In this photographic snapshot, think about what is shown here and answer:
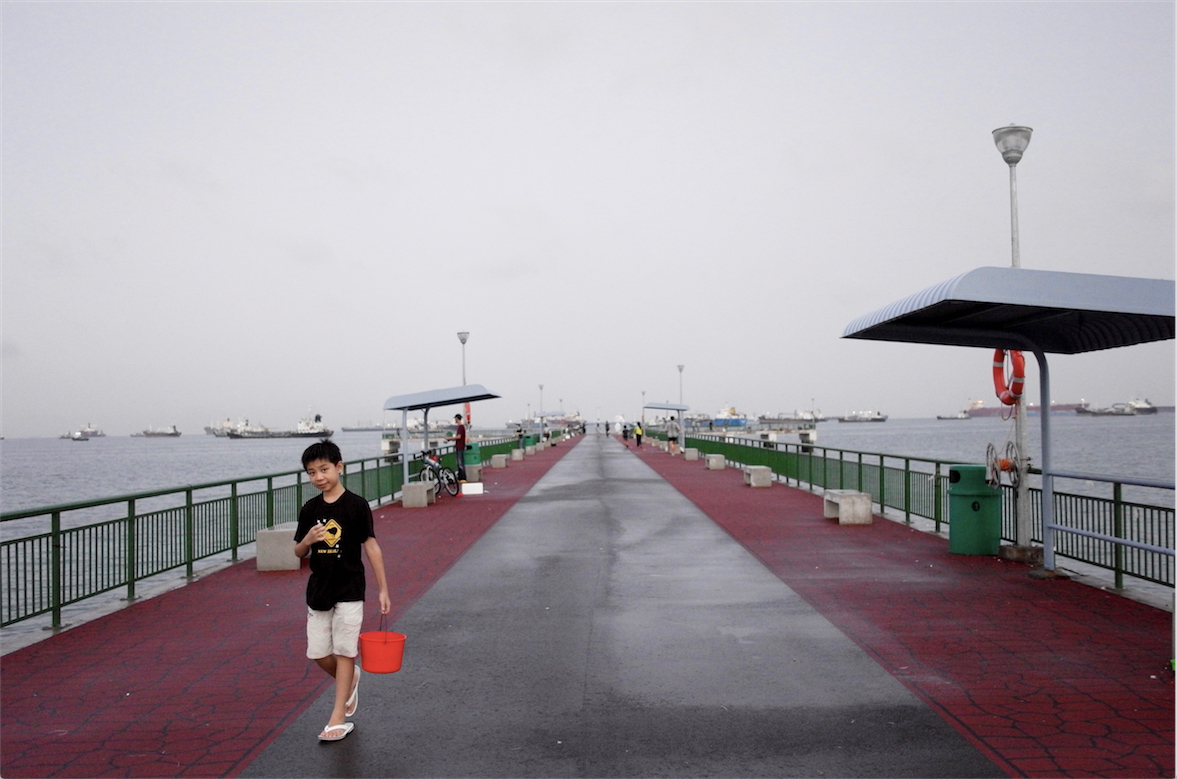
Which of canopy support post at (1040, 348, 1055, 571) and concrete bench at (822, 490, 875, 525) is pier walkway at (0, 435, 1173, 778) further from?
concrete bench at (822, 490, 875, 525)

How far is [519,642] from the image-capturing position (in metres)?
7.50

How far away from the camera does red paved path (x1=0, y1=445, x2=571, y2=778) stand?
16.6ft

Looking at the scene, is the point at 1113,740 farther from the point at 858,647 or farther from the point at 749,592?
the point at 749,592

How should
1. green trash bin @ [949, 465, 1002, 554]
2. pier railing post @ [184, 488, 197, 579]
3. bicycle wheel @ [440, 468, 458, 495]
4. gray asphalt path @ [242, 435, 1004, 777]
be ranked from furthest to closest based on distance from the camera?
bicycle wheel @ [440, 468, 458, 495] < green trash bin @ [949, 465, 1002, 554] < pier railing post @ [184, 488, 197, 579] < gray asphalt path @ [242, 435, 1004, 777]

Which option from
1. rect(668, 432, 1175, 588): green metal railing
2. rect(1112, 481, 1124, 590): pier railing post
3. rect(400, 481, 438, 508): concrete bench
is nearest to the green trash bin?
rect(668, 432, 1175, 588): green metal railing

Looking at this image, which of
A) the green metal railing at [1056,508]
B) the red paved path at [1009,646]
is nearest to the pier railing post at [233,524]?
the red paved path at [1009,646]

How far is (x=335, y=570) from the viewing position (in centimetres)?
526

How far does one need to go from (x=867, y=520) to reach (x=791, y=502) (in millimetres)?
3992

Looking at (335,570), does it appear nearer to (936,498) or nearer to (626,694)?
(626,694)

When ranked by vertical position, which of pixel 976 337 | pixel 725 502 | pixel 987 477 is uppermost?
pixel 976 337

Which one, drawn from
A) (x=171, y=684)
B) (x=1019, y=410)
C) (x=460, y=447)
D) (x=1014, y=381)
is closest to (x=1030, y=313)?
(x=1014, y=381)

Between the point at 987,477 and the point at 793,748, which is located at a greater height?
the point at 987,477

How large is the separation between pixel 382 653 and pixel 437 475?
16528 millimetres

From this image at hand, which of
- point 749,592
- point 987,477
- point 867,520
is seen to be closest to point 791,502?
point 867,520
